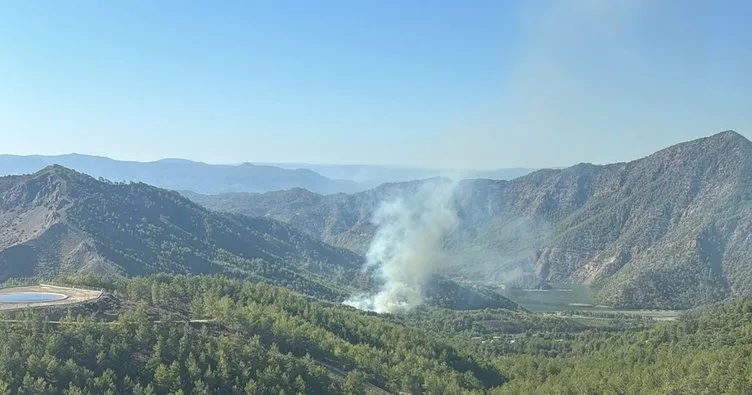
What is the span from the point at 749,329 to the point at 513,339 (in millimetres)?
75682

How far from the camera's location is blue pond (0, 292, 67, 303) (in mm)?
102169

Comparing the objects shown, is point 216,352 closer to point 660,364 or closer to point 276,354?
point 276,354

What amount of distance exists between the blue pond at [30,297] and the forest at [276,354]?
8287mm

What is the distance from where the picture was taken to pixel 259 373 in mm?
87938

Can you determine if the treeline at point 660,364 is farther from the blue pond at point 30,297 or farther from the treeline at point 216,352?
the blue pond at point 30,297

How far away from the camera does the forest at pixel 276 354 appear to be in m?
80.2

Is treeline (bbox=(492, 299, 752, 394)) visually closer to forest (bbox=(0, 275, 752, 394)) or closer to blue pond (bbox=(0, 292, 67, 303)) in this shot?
forest (bbox=(0, 275, 752, 394))

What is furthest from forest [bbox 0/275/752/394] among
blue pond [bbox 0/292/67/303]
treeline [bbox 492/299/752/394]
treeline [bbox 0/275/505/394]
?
blue pond [bbox 0/292/67/303]

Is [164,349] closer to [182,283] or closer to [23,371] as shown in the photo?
[23,371]

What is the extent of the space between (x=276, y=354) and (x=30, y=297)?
4161cm

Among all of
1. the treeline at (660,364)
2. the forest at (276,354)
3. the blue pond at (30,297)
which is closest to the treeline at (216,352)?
the forest at (276,354)

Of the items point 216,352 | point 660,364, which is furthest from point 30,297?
point 660,364

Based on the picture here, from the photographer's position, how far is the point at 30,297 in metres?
106

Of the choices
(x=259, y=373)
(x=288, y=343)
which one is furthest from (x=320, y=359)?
(x=259, y=373)
